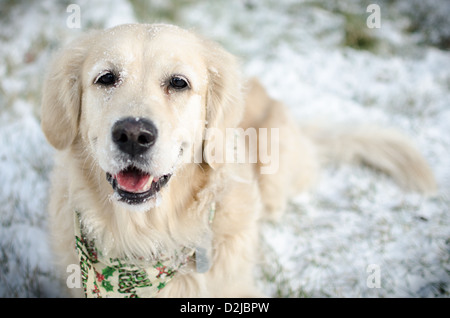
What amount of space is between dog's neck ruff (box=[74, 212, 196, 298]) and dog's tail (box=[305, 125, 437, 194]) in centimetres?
218

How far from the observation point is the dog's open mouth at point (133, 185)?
163cm

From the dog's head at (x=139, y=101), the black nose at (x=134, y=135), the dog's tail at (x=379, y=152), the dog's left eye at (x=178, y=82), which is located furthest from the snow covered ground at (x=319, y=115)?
the black nose at (x=134, y=135)

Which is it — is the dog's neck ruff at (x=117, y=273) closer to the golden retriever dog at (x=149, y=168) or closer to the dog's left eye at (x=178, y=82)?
the golden retriever dog at (x=149, y=168)

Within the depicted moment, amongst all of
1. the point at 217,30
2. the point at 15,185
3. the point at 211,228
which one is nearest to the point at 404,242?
the point at 211,228

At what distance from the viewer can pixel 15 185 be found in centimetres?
308

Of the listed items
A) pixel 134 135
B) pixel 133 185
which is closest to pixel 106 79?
pixel 134 135

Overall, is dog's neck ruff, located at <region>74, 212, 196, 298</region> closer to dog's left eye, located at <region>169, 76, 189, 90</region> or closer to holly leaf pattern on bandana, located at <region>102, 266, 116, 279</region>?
holly leaf pattern on bandana, located at <region>102, 266, 116, 279</region>

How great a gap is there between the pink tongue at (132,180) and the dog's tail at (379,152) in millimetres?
2381

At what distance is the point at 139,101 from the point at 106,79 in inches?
12.3

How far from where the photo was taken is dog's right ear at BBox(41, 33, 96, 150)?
1931 mm

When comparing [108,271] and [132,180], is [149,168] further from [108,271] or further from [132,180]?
[108,271]

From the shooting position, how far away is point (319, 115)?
3846 mm

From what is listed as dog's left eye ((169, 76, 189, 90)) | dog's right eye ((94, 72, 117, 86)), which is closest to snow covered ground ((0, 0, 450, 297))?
dog's left eye ((169, 76, 189, 90))
